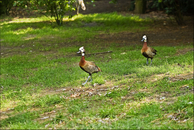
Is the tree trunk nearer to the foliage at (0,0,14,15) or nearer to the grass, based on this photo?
the grass

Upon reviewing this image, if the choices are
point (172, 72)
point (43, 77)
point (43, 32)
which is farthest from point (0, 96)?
point (43, 32)

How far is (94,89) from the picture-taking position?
22.3ft

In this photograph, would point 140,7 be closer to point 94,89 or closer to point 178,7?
point 178,7

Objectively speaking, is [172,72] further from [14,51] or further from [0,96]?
[14,51]

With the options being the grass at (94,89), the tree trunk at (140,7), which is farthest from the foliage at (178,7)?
the grass at (94,89)

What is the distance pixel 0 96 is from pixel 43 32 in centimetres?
922

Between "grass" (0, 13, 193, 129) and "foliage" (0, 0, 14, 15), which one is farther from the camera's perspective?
"foliage" (0, 0, 14, 15)

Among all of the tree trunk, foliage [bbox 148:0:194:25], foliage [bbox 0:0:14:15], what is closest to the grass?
foliage [bbox 148:0:194:25]

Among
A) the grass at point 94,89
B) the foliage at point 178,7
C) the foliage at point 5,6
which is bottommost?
the grass at point 94,89

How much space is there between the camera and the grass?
482 centimetres

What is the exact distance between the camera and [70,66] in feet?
30.7

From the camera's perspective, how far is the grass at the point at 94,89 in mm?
4816

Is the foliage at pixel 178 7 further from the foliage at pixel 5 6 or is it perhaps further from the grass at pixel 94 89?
the foliage at pixel 5 6

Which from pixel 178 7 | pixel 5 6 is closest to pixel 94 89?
pixel 178 7
